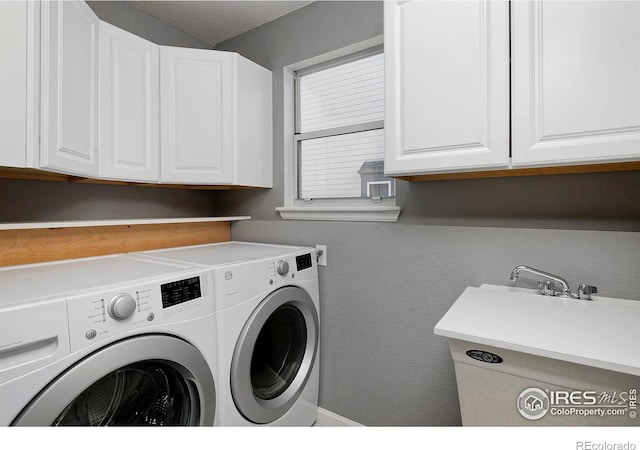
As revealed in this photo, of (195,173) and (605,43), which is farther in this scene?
(195,173)

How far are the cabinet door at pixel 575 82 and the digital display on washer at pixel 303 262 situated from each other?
105cm

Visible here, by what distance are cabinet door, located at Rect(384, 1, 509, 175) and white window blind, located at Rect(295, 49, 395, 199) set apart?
0.51 m

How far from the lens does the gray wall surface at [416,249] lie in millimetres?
1269

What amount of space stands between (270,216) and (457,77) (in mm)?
1386

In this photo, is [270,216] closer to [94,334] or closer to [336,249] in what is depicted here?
[336,249]

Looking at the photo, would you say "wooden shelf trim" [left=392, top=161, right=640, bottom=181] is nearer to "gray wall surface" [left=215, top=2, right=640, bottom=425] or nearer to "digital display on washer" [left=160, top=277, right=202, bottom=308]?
"gray wall surface" [left=215, top=2, right=640, bottom=425]

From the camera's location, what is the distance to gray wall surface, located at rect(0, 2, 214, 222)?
1.58 metres

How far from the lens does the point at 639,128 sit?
0.97 metres

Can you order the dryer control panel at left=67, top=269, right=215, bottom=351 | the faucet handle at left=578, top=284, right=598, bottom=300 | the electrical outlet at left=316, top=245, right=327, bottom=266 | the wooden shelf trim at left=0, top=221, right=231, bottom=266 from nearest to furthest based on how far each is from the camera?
the dryer control panel at left=67, top=269, right=215, bottom=351 → the faucet handle at left=578, top=284, right=598, bottom=300 → the wooden shelf trim at left=0, top=221, right=231, bottom=266 → the electrical outlet at left=316, top=245, right=327, bottom=266

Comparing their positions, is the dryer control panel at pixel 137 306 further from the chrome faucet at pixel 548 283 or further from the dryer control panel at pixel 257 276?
the chrome faucet at pixel 548 283

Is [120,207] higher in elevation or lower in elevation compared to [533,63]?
lower

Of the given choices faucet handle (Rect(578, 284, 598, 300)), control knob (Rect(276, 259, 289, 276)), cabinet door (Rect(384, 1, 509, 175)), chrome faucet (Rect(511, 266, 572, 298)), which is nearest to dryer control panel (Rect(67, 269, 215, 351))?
control knob (Rect(276, 259, 289, 276))
